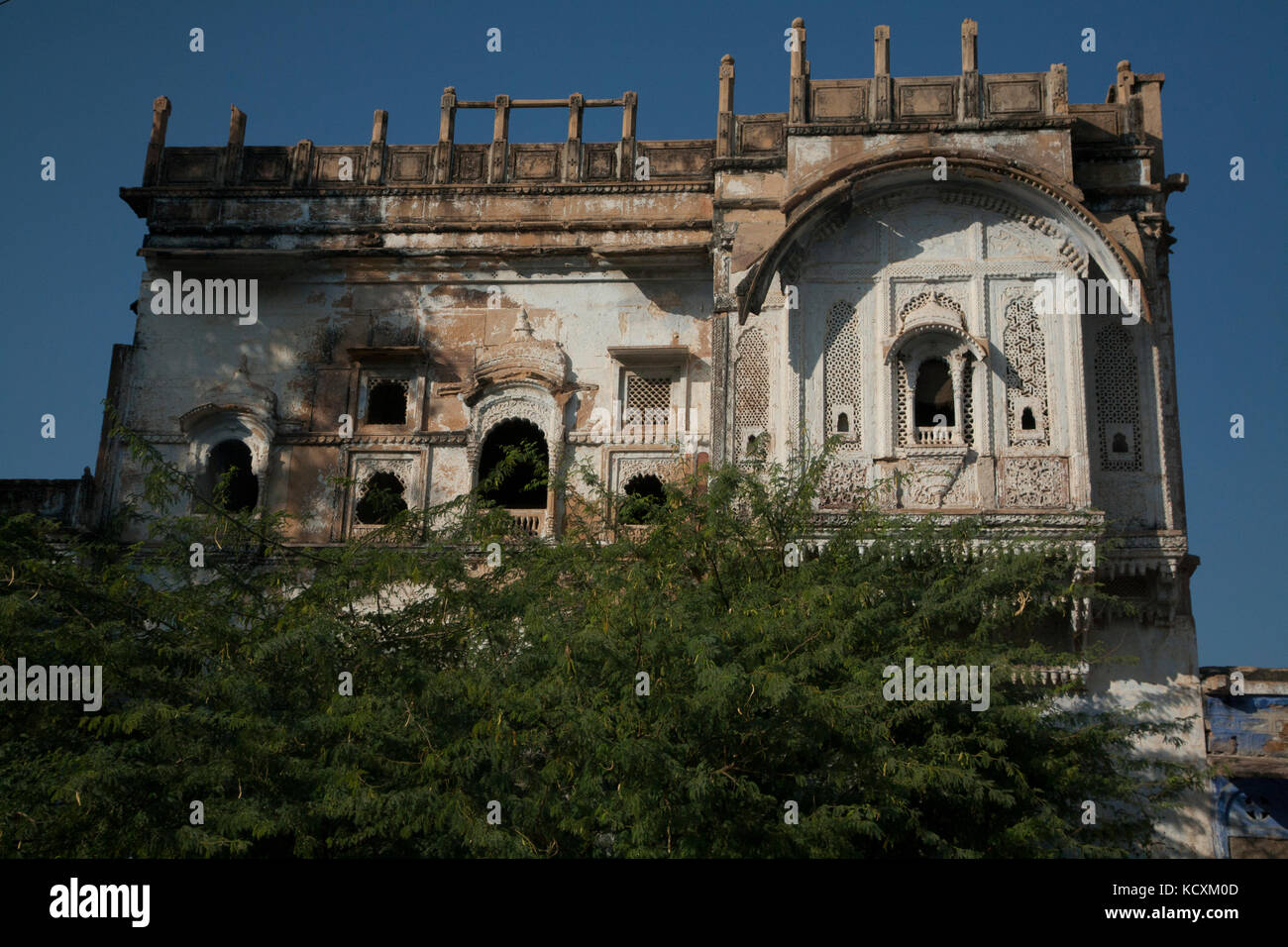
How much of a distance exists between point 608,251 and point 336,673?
7576 mm

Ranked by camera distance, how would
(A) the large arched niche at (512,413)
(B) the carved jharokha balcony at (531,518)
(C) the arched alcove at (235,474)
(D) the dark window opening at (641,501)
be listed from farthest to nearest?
1. (C) the arched alcove at (235,474)
2. (A) the large arched niche at (512,413)
3. (B) the carved jharokha balcony at (531,518)
4. (D) the dark window opening at (641,501)

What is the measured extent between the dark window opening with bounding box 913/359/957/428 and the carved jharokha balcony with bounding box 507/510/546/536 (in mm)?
4180

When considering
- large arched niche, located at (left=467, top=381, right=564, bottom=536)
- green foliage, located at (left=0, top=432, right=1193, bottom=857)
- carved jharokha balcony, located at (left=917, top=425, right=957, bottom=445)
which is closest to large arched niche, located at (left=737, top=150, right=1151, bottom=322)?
carved jharokha balcony, located at (left=917, top=425, right=957, bottom=445)

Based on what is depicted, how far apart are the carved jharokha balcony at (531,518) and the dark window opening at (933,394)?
418 centimetres

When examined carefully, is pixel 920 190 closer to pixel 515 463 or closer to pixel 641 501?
pixel 641 501

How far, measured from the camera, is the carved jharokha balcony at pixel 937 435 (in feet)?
52.2

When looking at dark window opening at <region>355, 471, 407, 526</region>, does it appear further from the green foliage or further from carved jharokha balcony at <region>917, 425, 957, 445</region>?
carved jharokha balcony at <region>917, 425, 957, 445</region>

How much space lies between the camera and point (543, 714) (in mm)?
10883

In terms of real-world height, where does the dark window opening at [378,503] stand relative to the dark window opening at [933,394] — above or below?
below

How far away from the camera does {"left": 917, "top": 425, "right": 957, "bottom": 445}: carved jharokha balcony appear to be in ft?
52.2

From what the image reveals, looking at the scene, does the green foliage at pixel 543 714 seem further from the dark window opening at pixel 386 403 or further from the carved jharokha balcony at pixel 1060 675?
the dark window opening at pixel 386 403

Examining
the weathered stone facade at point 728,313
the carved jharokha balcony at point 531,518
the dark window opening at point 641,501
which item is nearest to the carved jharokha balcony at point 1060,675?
the weathered stone facade at point 728,313

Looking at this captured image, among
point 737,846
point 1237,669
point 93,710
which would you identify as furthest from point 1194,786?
point 93,710

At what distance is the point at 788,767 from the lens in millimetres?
11156
